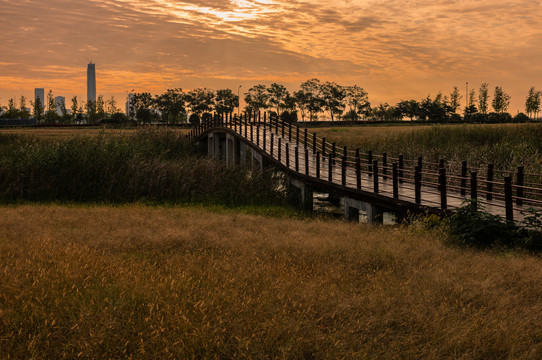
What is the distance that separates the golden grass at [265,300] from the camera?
6.08 metres

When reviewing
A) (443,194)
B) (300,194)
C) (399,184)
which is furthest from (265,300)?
(300,194)

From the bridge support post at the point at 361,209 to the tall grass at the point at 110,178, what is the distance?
17.3 feet

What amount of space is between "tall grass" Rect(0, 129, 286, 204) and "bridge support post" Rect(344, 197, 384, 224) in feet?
17.3

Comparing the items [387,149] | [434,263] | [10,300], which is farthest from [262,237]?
[387,149]

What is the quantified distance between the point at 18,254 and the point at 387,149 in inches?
909

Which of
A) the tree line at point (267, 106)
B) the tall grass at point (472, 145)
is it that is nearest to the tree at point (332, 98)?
the tree line at point (267, 106)

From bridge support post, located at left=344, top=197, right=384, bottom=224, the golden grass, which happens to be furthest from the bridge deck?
the golden grass

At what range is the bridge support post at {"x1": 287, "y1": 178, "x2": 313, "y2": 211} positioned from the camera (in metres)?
22.3

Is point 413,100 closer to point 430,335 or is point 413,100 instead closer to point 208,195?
point 208,195

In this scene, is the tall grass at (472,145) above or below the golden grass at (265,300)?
above

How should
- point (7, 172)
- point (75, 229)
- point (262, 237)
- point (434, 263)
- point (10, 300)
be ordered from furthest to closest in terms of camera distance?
point (7, 172)
point (75, 229)
point (262, 237)
point (434, 263)
point (10, 300)

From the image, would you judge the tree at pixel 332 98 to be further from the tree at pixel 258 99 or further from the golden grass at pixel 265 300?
the golden grass at pixel 265 300

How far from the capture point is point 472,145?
31.0 meters

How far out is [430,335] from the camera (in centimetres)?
650
